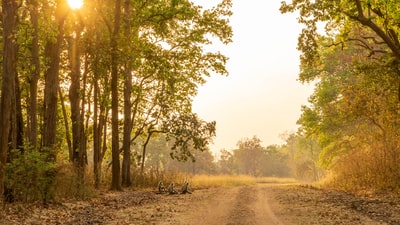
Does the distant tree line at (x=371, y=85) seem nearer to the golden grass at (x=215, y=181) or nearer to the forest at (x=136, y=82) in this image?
the forest at (x=136, y=82)

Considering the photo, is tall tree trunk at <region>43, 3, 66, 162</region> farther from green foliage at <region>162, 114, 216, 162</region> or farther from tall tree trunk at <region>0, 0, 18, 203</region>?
green foliage at <region>162, 114, 216, 162</region>

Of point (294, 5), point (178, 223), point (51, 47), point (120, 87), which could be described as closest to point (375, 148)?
point (294, 5)

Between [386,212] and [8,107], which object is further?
[386,212]

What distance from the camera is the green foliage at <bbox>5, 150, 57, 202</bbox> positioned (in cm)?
1155

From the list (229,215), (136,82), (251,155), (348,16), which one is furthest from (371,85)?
(251,155)

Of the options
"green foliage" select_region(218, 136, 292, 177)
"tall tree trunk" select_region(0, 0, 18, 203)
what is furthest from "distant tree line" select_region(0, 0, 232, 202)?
"green foliage" select_region(218, 136, 292, 177)

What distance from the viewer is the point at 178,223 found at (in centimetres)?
1005

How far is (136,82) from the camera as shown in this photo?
104 ft

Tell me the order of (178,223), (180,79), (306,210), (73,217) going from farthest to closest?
(180,79)
(306,210)
(73,217)
(178,223)

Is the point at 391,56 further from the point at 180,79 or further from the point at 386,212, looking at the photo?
the point at 180,79

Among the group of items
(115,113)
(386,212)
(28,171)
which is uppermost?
(115,113)

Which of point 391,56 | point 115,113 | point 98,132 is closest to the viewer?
point 391,56

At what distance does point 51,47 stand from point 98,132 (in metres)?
8.74

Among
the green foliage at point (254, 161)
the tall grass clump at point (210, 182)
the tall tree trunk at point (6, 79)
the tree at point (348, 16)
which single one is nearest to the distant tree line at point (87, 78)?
the tall tree trunk at point (6, 79)
